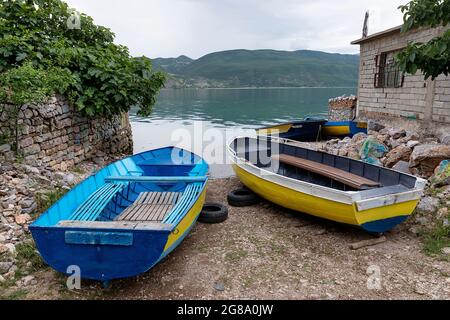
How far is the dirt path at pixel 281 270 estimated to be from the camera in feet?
13.0

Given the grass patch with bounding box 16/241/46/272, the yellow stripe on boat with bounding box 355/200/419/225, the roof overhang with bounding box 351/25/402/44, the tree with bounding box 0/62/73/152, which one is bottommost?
the grass patch with bounding box 16/241/46/272

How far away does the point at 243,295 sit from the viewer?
3959mm

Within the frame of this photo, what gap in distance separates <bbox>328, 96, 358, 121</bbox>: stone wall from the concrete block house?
258cm

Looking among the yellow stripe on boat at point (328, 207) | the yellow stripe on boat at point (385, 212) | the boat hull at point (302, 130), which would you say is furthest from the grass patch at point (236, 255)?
the boat hull at point (302, 130)

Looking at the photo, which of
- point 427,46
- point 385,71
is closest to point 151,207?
point 427,46

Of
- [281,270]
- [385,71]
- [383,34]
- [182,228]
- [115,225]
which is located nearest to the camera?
[115,225]

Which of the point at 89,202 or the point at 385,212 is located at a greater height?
the point at 89,202

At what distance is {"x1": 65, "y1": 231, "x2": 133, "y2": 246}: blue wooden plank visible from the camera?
11.9 ft

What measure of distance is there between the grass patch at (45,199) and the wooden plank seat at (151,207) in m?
1.41

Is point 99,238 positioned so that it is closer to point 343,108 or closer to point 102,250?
point 102,250

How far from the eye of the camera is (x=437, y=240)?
5.11 m

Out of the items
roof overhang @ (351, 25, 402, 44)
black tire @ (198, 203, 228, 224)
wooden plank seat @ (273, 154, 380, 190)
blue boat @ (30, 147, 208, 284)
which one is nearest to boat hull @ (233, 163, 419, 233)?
wooden plank seat @ (273, 154, 380, 190)

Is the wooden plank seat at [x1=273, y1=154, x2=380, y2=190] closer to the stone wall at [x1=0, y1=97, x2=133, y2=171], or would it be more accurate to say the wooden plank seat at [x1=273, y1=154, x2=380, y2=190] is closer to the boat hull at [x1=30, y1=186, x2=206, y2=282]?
the boat hull at [x1=30, y1=186, x2=206, y2=282]

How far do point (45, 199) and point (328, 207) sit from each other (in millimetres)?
5088
